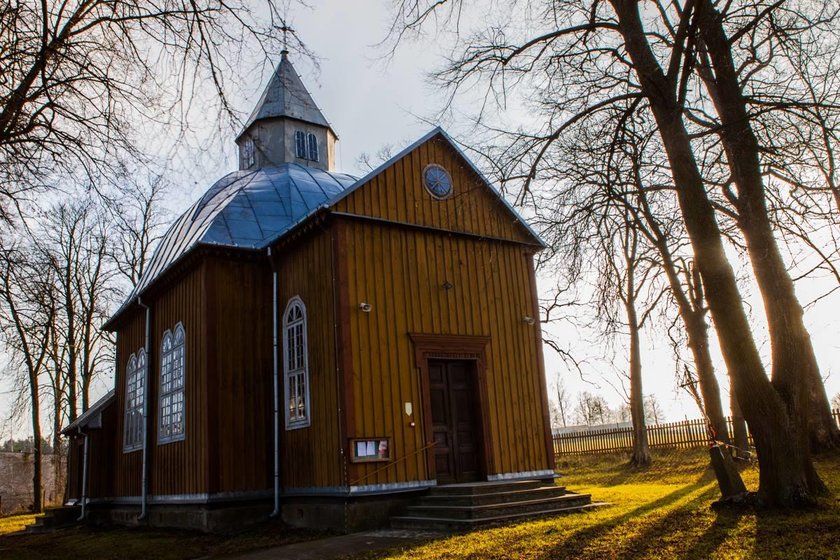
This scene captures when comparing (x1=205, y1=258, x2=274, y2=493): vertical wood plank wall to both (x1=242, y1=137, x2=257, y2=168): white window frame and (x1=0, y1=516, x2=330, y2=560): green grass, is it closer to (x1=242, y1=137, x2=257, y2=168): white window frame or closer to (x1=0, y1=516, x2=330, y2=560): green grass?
(x1=0, y1=516, x2=330, y2=560): green grass

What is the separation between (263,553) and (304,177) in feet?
35.0

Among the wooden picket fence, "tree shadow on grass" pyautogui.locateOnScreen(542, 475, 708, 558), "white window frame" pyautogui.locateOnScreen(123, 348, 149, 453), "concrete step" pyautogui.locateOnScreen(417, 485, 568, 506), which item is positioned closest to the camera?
"tree shadow on grass" pyautogui.locateOnScreen(542, 475, 708, 558)

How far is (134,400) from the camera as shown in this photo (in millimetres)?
18797

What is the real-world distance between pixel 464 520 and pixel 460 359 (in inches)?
150

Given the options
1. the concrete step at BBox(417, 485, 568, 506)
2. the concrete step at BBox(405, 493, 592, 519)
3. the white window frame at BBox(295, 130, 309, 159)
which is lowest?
the concrete step at BBox(405, 493, 592, 519)

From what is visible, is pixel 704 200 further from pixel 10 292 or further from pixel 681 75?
pixel 10 292

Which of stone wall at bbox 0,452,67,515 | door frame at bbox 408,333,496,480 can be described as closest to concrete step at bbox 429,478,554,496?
door frame at bbox 408,333,496,480

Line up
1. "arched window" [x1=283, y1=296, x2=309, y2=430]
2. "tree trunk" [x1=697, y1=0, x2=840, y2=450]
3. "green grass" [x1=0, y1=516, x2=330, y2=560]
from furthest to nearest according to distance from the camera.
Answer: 1. "arched window" [x1=283, y1=296, x2=309, y2=430]
2. "green grass" [x1=0, y1=516, x2=330, y2=560]
3. "tree trunk" [x1=697, y1=0, x2=840, y2=450]

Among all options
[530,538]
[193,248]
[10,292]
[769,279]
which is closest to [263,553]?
[530,538]

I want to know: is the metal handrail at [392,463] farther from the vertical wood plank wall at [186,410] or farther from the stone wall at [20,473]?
the stone wall at [20,473]

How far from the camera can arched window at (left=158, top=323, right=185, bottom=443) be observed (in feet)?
50.7

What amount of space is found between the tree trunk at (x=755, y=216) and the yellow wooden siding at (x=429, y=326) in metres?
4.07

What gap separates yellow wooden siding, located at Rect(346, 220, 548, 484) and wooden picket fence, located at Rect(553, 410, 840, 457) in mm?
10436

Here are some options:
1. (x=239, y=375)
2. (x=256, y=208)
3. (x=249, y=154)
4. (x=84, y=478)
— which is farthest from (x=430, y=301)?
(x=84, y=478)
